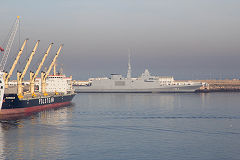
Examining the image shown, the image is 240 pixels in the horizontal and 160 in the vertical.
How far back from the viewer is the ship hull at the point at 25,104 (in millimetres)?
66625

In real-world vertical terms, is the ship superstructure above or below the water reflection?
above

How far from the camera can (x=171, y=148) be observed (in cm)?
3647

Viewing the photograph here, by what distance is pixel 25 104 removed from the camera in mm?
72062

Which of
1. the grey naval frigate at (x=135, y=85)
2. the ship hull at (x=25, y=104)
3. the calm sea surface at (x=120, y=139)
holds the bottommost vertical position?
the calm sea surface at (x=120, y=139)

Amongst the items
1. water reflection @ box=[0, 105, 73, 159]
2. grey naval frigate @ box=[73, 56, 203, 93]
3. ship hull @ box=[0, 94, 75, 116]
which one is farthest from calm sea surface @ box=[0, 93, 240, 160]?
grey naval frigate @ box=[73, 56, 203, 93]

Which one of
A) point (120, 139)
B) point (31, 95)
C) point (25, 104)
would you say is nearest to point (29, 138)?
point (120, 139)

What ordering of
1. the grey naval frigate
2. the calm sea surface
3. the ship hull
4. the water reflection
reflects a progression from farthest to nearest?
the grey naval frigate
the ship hull
the water reflection
the calm sea surface

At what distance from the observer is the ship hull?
6662 cm

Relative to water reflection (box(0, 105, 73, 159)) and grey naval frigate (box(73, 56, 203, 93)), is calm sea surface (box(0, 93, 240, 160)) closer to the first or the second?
water reflection (box(0, 105, 73, 159))

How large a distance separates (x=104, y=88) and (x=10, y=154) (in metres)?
155

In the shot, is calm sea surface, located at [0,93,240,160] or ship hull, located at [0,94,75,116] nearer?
calm sea surface, located at [0,93,240,160]

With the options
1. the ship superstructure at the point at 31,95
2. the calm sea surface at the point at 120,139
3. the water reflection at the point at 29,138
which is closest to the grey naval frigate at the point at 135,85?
the ship superstructure at the point at 31,95

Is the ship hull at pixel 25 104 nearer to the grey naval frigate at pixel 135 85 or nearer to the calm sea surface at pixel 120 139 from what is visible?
the calm sea surface at pixel 120 139

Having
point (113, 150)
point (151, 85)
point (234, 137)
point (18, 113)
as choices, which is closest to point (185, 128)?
point (234, 137)
